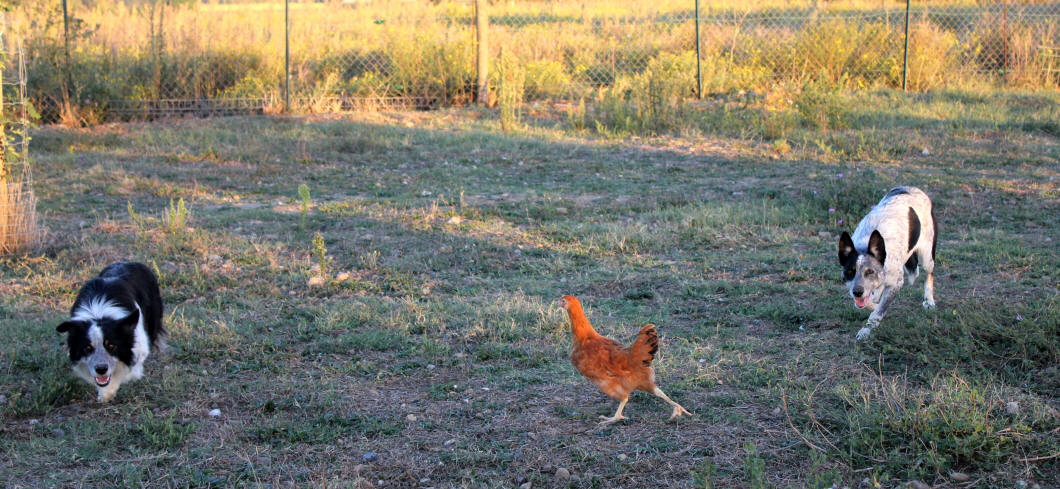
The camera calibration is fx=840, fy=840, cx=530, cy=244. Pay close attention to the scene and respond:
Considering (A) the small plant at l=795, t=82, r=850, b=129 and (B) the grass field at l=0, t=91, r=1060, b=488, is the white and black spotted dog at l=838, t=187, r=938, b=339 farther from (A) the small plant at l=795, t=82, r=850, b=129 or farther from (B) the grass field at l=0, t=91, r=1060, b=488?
(A) the small plant at l=795, t=82, r=850, b=129

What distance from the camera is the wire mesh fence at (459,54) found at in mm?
13164

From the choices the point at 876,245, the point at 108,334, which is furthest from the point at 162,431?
the point at 876,245

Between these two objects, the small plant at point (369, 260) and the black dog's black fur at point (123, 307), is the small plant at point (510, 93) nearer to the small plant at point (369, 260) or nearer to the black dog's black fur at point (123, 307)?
the small plant at point (369, 260)

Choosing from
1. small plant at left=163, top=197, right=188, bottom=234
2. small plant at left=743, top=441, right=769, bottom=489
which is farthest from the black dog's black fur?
small plant at left=743, top=441, right=769, bottom=489

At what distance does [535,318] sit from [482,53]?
9444 millimetres

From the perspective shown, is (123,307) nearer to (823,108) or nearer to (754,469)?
(754,469)

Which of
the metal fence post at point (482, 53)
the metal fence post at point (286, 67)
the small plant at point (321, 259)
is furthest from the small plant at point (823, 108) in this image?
the metal fence post at point (286, 67)

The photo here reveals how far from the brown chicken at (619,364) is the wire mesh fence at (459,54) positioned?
28.4 ft

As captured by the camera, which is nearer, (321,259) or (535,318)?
(535,318)

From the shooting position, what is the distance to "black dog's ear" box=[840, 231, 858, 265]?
16.5ft

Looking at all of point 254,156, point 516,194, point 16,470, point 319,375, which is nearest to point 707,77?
point 516,194

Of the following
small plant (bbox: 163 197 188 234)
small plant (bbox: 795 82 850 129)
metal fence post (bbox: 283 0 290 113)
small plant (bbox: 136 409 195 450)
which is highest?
metal fence post (bbox: 283 0 290 113)

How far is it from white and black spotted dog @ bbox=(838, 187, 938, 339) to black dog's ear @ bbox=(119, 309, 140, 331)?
13.1 feet

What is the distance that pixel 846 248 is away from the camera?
16.6ft
